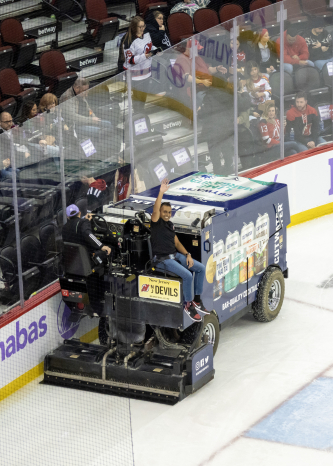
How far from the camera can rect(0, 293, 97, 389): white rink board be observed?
7.66 m

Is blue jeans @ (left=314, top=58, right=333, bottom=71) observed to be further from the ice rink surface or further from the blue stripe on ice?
the blue stripe on ice

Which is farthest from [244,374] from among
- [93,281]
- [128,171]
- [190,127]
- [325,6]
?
[325,6]

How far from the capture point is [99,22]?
41.5ft

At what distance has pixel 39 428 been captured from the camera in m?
7.28

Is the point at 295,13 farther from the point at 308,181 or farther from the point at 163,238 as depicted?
the point at 163,238

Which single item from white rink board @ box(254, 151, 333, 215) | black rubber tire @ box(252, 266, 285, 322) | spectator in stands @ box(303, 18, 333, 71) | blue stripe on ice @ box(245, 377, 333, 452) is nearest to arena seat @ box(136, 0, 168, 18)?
spectator in stands @ box(303, 18, 333, 71)

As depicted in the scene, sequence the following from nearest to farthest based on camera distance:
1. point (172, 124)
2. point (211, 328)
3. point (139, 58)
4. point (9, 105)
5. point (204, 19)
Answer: point (211, 328)
point (172, 124)
point (9, 105)
point (139, 58)
point (204, 19)

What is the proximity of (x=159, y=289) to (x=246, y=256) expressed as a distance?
1337 millimetres

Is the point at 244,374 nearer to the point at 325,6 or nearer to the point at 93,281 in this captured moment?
the point at 93,281

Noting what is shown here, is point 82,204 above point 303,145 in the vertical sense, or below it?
above

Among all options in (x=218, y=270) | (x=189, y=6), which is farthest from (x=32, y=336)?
(x=189, y=6)

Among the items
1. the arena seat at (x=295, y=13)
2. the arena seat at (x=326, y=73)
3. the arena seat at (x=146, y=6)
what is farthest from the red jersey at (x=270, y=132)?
the arena seat at (x=146, y=6)

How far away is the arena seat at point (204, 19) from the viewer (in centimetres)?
1284

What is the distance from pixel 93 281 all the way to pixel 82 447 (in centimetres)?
159
